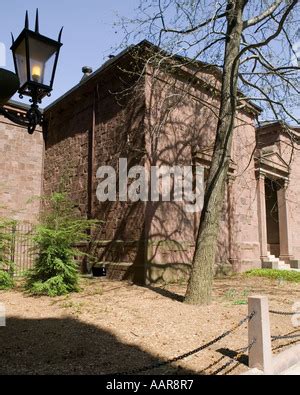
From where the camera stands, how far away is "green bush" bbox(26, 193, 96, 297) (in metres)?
8.51

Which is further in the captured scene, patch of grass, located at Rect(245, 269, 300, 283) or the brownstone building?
patch of grass, located at Rect(245, 269, 300, 283)

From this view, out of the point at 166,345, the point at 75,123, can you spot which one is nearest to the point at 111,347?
the point at 166,345

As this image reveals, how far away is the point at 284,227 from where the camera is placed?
17344 millimetres

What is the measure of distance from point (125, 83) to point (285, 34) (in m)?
4.93

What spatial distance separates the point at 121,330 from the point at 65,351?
121cm

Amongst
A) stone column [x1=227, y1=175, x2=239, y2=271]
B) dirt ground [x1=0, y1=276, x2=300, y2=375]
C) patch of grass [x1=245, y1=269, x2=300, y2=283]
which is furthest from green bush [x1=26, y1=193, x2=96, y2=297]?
patch of grass [x1=245, y1=269, x2=300, y2=283]

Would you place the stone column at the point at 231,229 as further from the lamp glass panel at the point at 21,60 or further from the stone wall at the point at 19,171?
the lamp glass panel at the point at 21,60

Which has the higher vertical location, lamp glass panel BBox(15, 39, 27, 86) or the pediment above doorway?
the pediment above doorway

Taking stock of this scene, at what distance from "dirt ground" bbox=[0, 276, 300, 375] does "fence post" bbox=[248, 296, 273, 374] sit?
0.93 ft

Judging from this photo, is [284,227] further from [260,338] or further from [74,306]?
[260,338]

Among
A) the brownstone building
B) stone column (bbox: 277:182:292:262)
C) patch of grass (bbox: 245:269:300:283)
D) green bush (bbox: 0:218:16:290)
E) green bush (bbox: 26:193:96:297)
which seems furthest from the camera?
stone column (bbox: 277:182:292:262)

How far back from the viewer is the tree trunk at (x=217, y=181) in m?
7.50

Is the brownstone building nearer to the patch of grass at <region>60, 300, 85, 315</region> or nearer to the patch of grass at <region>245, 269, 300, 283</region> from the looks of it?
the patch of grass at <region>245, 269, 300, 283</region>

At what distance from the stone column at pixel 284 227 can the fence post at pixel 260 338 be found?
1369cm
